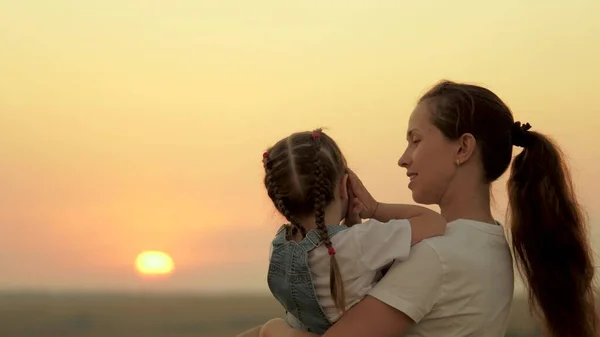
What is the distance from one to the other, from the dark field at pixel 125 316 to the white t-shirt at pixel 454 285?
58.4 ft

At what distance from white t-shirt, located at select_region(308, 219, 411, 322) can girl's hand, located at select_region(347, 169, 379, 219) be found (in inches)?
8.4

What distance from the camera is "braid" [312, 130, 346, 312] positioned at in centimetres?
221

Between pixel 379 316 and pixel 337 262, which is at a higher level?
pixel 337 262

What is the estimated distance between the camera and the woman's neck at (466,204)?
7.97 feet

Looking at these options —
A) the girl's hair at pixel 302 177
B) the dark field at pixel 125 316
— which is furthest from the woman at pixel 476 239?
the dark field at pixel 125 316

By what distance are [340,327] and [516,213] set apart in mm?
707

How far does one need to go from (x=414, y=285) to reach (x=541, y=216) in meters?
0.57

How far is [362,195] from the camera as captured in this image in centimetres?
249

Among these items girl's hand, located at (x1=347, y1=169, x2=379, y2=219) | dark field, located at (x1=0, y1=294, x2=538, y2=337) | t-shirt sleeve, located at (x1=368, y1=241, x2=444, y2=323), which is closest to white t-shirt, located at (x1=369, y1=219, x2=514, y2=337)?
t-shirt sleeve, located at (x1=368, y1=241, x2=444, y2=323)

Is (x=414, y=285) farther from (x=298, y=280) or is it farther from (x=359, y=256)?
(x=298, y=280)

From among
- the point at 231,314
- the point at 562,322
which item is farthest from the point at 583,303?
the point at 231,314

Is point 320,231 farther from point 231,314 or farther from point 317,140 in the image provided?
point 231,314

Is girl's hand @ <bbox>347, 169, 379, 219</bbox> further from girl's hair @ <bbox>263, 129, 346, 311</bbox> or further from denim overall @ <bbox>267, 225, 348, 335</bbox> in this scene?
denim overall @ <bbox>267, 225, 348, 335</bbox>

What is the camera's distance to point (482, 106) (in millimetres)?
2447
